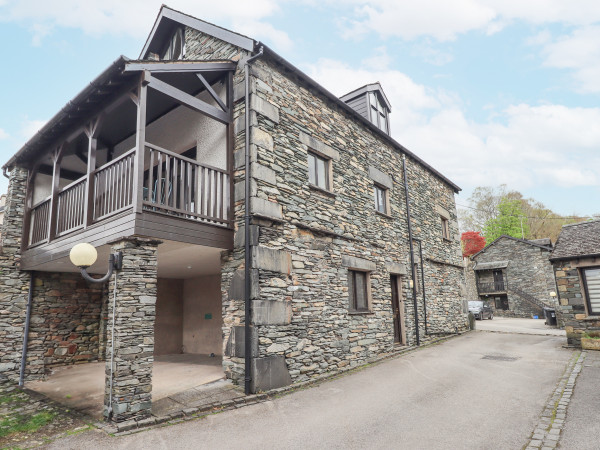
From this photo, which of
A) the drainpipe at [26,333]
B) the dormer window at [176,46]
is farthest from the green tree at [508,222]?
the drainpipe at [26,333]

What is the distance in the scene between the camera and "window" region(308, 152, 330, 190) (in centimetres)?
855

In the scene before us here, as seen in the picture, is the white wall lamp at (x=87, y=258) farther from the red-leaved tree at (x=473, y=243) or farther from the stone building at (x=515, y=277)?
the red-leaved tree at (x=473, y=243)

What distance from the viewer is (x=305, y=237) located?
25.5ft

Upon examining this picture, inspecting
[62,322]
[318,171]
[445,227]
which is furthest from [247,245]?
[445,227]

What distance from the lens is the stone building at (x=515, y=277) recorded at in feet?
90.2

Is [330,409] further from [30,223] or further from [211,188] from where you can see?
[30,223]

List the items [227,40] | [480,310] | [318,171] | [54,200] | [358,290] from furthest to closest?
[480,310], [358,290], [318,171], [227,40], [54,200]

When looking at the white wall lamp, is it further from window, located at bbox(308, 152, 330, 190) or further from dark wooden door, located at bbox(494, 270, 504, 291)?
dark wooden door, located at bbox(494, 270, 504, 291)

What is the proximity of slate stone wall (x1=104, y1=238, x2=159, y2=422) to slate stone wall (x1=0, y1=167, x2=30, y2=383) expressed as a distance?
4586mm

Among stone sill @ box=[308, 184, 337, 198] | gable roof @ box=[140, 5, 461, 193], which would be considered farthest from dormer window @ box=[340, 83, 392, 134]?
stone sill @ box=[308, 184, 337, 198]

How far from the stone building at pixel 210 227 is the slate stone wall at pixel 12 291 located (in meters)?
0.03

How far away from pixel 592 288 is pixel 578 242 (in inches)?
56.4

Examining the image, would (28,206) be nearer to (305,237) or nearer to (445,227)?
(305,237)

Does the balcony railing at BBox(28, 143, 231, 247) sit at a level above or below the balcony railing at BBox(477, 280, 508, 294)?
above
